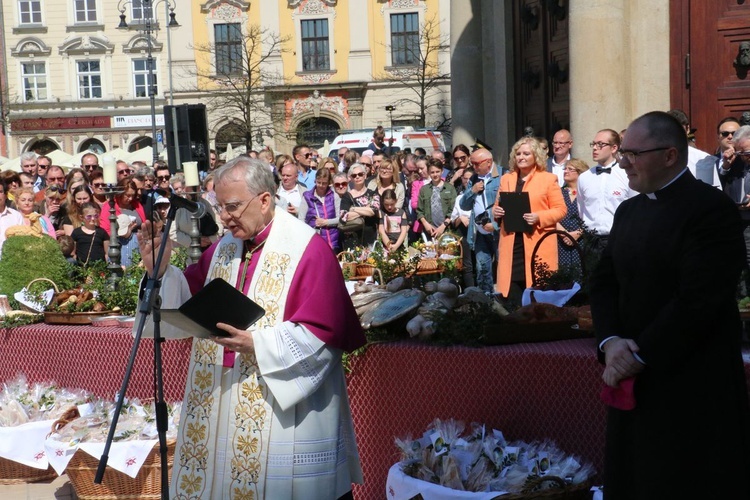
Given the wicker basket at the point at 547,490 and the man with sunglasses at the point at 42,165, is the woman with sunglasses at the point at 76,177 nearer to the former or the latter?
the man with sunglasses at the point at 42,165

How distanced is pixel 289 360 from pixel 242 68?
160ft

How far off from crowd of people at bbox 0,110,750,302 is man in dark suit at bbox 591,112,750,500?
7.92 ft

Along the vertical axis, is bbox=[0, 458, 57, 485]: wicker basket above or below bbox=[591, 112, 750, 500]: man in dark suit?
below

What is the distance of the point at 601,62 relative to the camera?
10562mm

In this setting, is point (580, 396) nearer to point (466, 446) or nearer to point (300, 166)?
point (466, 446)

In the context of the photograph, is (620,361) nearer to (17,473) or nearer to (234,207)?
(234,207)

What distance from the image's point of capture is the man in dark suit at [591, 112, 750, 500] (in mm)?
4074

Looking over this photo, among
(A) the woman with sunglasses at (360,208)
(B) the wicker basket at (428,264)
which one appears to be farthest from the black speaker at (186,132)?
(B) the wicker basket at (428,264)

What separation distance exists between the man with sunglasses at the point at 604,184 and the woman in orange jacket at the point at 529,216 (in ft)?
1.09

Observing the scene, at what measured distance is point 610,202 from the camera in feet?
30.5

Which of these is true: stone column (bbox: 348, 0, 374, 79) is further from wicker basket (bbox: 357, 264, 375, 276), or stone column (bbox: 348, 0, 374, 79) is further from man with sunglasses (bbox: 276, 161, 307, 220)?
wicker basket (bbox: 357, 264, 375, 276)

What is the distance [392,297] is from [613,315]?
2363 millimetres

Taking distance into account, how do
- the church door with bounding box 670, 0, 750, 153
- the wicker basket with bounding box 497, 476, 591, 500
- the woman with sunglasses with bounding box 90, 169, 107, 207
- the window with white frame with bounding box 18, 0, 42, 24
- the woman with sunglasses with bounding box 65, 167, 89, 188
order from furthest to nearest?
the window with white frame with bounding box 18, 0, 42, 24
the woman with sunglasses with bounding box 65, 167, 89, 188
the woman with sunglasses with bounding box 90, 169, 107, 207
the church door with bounding box 670, 0, 750, 153
the wicker basket with bounding box 497, 476, 591, 500

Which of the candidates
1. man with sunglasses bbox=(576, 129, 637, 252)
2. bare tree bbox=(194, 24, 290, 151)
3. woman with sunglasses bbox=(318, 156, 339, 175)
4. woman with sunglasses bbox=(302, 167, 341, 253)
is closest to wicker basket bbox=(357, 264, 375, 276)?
man with sunglasses bbox=(576, 129, 637, 252)
